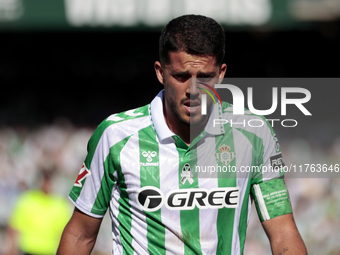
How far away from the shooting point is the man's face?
228 cm

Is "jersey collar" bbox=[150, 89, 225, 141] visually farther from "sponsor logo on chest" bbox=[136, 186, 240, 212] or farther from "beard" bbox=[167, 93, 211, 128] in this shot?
"sponsor logo on chest" bbox=[136, 186, 240, 212]

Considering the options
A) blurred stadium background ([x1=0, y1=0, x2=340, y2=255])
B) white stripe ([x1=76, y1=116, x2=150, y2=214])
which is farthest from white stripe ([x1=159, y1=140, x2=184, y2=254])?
blurred stadium background ([x1=0, y1=0, x2=340, y2=255])

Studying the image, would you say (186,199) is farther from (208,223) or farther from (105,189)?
(105,189)

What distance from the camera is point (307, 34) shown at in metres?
5.97

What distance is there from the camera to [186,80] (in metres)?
2.30

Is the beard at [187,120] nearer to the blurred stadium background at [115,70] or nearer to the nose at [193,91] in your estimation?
the nose at [193,91]

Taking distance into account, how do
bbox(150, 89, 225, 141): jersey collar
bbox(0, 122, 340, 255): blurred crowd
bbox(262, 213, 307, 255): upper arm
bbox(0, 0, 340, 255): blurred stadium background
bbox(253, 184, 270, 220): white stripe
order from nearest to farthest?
bbox(262, 213, 307, 255): upper arm → bbox(253, 184, 270, 220): white stripe → bbox(150, 89, 225, 141): jersey collar → bbox(0, 0, 340, 255): blurred stadium background → bbox(0, 122, 340, 255): blurred crowd

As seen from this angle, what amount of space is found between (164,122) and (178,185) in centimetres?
34

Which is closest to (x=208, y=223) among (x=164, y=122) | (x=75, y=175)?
(x=164, y=122)

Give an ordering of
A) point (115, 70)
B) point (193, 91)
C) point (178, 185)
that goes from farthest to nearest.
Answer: point (115, 70) → point (178, 185) → point (193, 91)

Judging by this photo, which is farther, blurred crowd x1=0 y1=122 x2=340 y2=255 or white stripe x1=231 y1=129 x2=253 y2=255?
blurred crowd x1=0 y1=122 x2=340 y2=255

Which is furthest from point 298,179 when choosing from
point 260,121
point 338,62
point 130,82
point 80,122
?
point 260,121

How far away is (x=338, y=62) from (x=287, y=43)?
2.52ft

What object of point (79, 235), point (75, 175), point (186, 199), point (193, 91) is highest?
point (193, 91)
